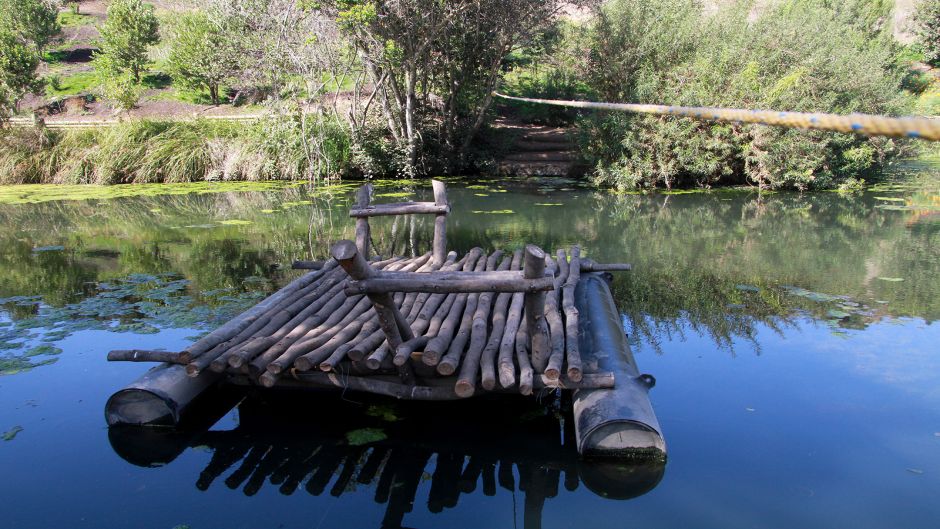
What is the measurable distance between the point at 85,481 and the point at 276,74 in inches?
432

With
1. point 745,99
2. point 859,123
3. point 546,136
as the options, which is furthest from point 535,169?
point 859,123

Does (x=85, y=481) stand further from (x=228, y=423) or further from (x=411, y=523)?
(x=411, y=523)

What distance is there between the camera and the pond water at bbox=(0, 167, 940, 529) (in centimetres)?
353

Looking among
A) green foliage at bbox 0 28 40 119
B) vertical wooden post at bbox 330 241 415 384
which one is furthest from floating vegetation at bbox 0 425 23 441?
green foliage at bbox 0 28 40 119

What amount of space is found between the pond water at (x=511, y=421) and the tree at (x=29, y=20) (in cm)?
2297

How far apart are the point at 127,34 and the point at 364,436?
84.9 ft

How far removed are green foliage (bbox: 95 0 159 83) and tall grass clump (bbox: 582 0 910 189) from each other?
18.6 meters

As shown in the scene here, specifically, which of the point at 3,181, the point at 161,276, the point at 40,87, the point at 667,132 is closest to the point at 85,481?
the point at 161,276

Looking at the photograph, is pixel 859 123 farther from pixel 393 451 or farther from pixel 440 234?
pixel 440 234

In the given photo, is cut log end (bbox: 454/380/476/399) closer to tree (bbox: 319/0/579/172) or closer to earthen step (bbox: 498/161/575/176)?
tree (bbox: 319/0/579/172)

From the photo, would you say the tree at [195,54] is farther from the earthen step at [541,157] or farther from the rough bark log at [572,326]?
the rough bark log at [572,326]

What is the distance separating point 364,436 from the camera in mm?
4215

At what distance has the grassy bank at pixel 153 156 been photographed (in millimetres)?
16094

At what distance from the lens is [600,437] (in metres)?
3.81
